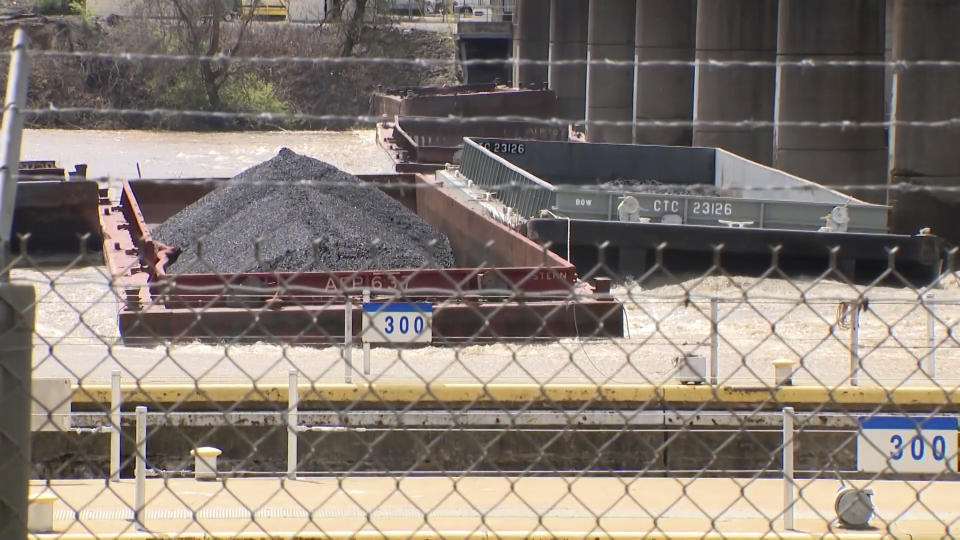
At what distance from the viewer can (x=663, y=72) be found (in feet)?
117

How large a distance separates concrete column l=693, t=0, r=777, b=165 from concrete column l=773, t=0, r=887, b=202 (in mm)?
3526

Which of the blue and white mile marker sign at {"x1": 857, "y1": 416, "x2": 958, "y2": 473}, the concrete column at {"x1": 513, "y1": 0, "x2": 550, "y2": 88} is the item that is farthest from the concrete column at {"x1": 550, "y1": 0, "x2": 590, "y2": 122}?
the blue and white mile marker sign at {"x1": 857, "y1": 416, "x2": 958, "y2": 473}

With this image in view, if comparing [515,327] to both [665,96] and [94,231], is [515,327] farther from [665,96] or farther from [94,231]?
[665,96]

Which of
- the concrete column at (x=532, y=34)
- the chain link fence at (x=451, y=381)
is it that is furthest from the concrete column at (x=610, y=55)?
the chain link fence at (x=451, y=381)

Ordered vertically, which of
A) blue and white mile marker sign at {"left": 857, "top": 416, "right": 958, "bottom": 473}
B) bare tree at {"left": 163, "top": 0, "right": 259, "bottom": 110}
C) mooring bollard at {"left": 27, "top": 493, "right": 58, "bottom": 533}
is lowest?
mooring bollard at {"left": 27, "top": 493, "right": 58, "bottom": 533}

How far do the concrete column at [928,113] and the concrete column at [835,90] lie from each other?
2.59 meters

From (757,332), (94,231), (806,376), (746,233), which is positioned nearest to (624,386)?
(806,376)

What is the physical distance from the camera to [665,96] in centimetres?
3609

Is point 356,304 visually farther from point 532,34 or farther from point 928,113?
point 532,34

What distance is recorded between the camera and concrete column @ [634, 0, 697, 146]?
36031mm

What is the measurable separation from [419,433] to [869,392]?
137 inches

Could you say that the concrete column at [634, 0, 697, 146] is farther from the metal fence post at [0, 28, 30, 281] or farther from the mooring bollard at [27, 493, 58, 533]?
the metal fence post at [0, 28, 30, 281]

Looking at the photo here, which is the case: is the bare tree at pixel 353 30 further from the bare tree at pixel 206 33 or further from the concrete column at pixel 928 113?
the concrete column at pixel 928 113

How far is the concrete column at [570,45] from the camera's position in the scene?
51062 millimetres
